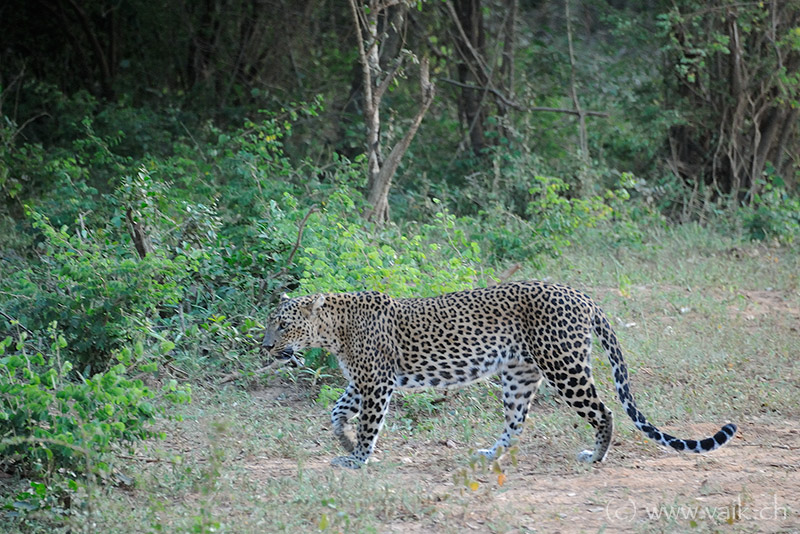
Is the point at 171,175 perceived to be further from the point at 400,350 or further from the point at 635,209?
the point at 635,209

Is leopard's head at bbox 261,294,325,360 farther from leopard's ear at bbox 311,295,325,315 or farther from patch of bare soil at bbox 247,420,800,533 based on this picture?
patch of bare soil at bbox 247,420,800,533

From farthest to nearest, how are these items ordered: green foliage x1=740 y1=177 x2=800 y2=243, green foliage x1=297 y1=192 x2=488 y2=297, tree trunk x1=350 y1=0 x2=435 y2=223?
green foliage x1=740 y1=177 x2=800 y2=243 < tree trunk x1=350 y1=0 x2=435 y2=223 < green foliage x1=297 y1=192 x2=488 y2=297

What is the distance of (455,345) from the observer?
6.66 m

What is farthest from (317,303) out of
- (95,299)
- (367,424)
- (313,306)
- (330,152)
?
(330,152)

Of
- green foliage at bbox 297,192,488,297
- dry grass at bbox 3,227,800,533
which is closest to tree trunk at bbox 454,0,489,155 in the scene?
dry grass at bbox 3,227,800,533

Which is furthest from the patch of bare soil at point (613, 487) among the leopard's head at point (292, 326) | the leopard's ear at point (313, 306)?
the leopard's ear at point (313, 306)

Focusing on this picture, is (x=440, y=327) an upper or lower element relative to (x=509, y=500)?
upper

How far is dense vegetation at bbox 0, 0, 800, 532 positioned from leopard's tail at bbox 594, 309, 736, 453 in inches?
64.5

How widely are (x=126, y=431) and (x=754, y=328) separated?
661 centimetres

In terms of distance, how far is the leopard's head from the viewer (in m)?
6.66

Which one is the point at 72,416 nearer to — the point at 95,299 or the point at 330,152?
the point at 95,299

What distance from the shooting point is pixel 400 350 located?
22.1 feet

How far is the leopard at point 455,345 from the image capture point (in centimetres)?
648

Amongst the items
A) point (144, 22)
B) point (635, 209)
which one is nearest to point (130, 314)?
point (635, 209)
